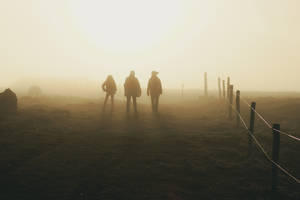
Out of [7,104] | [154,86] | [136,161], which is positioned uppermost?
[154,86]

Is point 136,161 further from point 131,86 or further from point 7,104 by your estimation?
point 7,104

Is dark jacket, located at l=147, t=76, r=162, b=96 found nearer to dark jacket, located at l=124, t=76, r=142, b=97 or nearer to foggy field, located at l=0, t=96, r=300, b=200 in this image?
dark jacket, located at l=124, t=76, r=142, b=97

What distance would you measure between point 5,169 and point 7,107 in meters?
12.1

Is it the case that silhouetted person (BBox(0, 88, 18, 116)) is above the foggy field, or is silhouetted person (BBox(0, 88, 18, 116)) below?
above

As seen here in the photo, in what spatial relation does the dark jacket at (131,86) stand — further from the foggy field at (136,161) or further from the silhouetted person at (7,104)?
the silhouetted person at (7,104)

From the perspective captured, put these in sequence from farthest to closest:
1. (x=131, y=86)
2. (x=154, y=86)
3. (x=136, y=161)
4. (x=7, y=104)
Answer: (x=154, y=86)
(x=131, y=86)
(x=7, y=104)
(x=136, y=161)

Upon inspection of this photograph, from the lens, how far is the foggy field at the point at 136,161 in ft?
22.2

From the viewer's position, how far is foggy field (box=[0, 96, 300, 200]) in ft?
22.2

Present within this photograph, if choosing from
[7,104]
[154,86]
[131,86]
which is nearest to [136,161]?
[131,86]

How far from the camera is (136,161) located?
895cm

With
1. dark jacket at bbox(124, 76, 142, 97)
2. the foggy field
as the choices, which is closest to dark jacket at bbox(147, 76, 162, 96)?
dark jacket at bbox(124, 76, 142, 97)

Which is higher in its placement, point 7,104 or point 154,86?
point 154,86

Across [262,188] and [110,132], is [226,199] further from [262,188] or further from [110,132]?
[110,132]

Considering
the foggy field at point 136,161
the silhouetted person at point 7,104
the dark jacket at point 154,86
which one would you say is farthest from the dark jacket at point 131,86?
the silhouetted person at point 7,104
